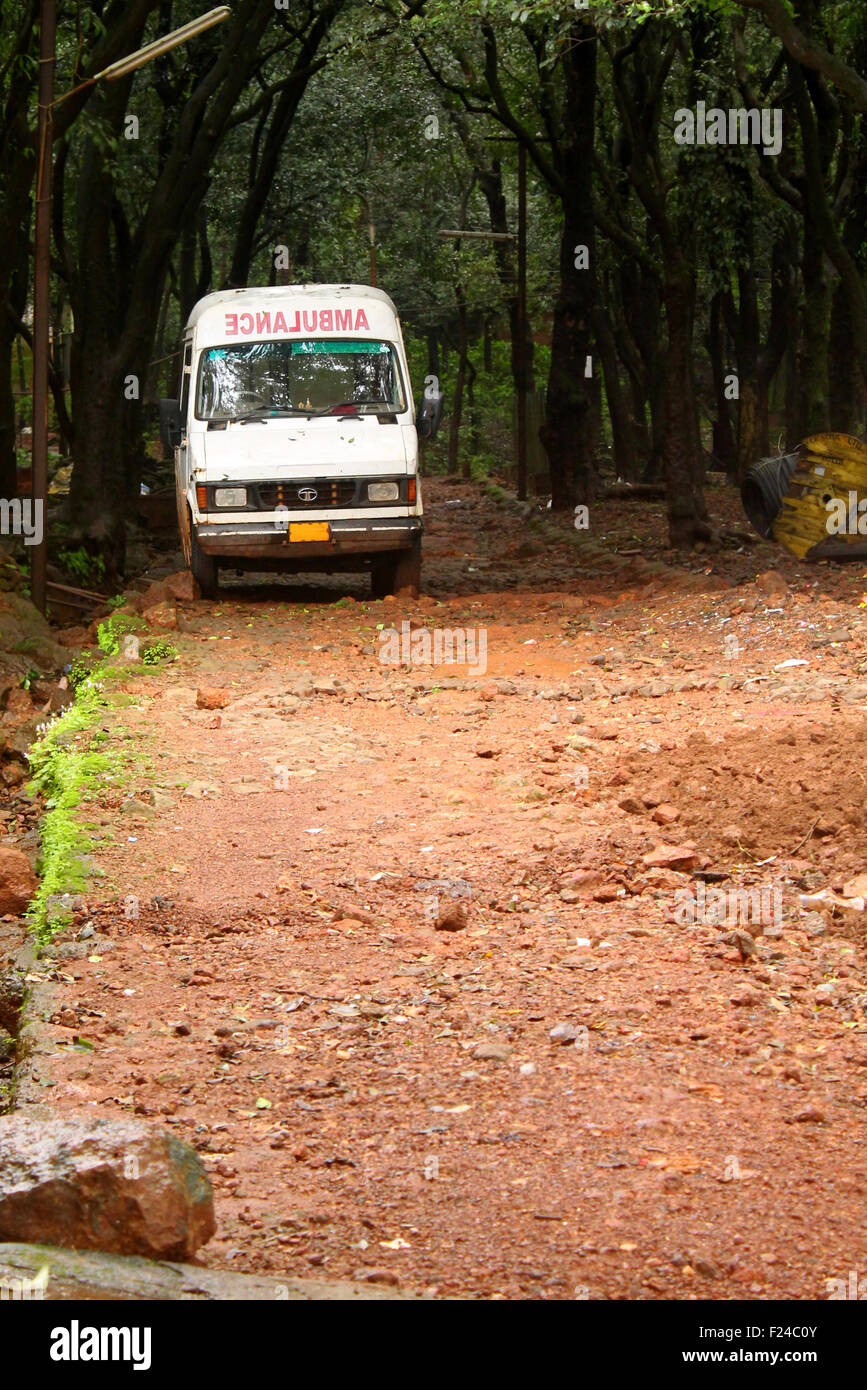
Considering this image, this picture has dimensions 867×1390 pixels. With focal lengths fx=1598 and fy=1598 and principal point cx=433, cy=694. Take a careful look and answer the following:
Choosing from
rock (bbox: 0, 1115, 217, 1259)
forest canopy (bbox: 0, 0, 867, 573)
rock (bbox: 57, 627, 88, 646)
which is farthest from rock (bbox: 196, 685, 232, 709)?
rock (bbox: 0, 1115, 217, 1259)

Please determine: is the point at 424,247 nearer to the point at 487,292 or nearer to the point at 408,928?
the point at 487,292

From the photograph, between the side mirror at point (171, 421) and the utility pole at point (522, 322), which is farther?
the utility pole at point (522, 322)

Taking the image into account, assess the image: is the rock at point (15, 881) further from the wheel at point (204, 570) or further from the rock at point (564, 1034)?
the wheel at point (204, 570)

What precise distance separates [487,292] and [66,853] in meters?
27.7

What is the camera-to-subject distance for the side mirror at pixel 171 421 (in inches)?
555

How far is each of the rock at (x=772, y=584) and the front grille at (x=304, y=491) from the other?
350 centimetres

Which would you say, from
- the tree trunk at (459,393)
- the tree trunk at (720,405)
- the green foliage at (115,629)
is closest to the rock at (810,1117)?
the green foliage at (115,629)

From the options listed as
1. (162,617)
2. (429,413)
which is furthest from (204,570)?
(429,413)

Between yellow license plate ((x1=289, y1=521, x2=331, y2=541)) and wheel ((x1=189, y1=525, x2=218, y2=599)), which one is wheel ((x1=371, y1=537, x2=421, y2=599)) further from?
wheel ((x1=189, y1=525, x2=218, y2=599))

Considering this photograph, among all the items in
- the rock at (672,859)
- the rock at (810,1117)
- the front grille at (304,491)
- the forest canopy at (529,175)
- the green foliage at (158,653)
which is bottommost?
the rock at (810,1117)

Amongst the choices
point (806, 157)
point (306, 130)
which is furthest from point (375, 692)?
point (306, 130)

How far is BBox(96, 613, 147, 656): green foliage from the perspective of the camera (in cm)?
1198
